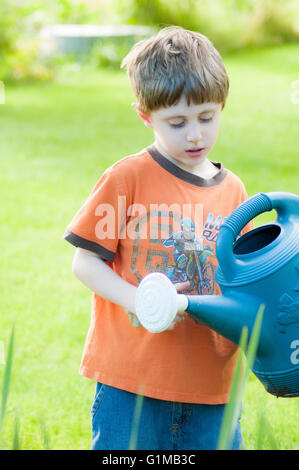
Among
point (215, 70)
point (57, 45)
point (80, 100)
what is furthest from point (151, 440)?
point (57, 45)

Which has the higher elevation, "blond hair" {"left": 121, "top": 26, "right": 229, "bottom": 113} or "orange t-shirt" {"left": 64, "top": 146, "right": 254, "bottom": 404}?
"blond hair" {"left": 121, "top": 26, "right": 229, "bottom": 113}

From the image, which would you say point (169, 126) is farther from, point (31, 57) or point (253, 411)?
point (31, 57)

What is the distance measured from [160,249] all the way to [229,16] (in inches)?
539

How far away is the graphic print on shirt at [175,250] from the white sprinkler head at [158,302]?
0.84ft

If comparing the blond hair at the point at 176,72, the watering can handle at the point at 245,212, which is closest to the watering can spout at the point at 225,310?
the watering can handle at the point at 245,212

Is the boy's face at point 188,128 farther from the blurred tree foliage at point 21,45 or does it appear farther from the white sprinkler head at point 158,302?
the blurred tree foliage at point 21,45

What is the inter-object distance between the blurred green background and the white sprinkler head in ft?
0.81

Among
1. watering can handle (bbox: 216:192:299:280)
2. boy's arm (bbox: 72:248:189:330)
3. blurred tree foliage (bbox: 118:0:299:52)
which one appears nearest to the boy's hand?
boy's arm (bbox: 72:248:189:330)

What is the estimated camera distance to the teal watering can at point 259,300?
1175mm

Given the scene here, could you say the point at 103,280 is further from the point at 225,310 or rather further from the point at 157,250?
the point at 225,310

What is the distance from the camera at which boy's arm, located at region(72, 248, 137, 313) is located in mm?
1340

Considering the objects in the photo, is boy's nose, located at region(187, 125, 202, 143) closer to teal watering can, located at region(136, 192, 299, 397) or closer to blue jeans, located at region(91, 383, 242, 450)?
teal watering can, located at region(136, 192, 299, 397)

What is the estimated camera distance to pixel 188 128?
4.38 feet

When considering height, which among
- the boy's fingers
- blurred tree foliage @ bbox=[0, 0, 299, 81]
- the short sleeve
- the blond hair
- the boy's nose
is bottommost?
the boy's fingers
